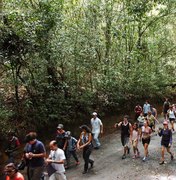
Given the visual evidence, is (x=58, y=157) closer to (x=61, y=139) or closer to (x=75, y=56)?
(x=61, y=139)

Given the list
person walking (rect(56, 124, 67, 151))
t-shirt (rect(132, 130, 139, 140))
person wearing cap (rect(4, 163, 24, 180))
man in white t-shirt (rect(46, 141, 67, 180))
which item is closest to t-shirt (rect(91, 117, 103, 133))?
t-shirt (rect(132, 130, 139, 140))

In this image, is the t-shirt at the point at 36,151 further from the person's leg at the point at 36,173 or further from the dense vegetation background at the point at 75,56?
the dense vegetation background at the point at 75,56

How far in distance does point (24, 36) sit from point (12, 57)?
3.39 feet

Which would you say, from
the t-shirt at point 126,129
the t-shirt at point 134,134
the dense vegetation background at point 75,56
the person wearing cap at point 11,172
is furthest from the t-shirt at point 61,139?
the person wearing cap at point 11,172

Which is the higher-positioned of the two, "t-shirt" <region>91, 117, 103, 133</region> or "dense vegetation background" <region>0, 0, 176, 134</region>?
"dense vegetation background" <region>0, 0, 176, 134</region>

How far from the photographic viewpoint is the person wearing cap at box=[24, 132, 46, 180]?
6.96 metres

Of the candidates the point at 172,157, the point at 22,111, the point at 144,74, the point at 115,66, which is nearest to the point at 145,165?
the point at 172,157

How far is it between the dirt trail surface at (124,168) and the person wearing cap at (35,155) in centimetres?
317

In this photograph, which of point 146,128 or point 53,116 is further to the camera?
point 53,116

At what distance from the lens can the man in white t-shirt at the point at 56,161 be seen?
7055 millimetres

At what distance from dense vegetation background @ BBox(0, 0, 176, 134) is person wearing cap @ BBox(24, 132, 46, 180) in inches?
198

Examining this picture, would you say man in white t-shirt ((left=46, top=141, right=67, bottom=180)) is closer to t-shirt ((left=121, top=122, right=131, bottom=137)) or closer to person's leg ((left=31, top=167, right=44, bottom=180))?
person's leg ((left=31, top=167, right=44, bottom=180))

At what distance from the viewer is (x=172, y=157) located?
11.3 m

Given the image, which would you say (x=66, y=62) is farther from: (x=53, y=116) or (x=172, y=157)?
(x=172, y=157)
